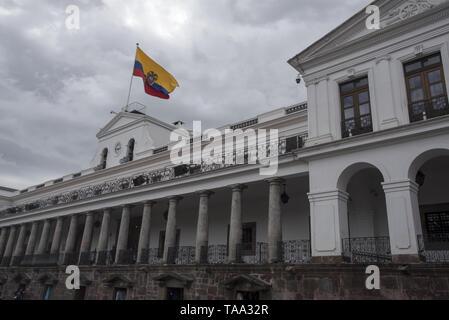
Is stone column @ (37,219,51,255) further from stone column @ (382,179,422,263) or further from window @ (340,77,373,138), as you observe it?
stone column @ (382,179,422,263)

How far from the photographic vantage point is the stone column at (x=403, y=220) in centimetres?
1101

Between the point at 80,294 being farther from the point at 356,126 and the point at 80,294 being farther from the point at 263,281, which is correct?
the point at 356,126

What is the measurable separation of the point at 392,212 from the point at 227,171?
725cm

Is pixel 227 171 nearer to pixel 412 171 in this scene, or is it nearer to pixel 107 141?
pixel 412 171

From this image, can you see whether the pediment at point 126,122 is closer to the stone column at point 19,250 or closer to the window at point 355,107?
the stone column at point 19,250

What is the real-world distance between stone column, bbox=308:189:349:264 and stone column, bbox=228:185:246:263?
3602mm

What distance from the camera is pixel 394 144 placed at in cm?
1225

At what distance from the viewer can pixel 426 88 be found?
12.5 m

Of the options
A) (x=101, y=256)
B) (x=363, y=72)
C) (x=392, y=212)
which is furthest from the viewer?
(x=101, y=256)

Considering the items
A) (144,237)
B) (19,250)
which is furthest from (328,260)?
(19,250)

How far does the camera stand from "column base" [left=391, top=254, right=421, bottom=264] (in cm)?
1083

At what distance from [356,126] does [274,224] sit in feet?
15.7

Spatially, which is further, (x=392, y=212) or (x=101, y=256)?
(x=101, y=256)
